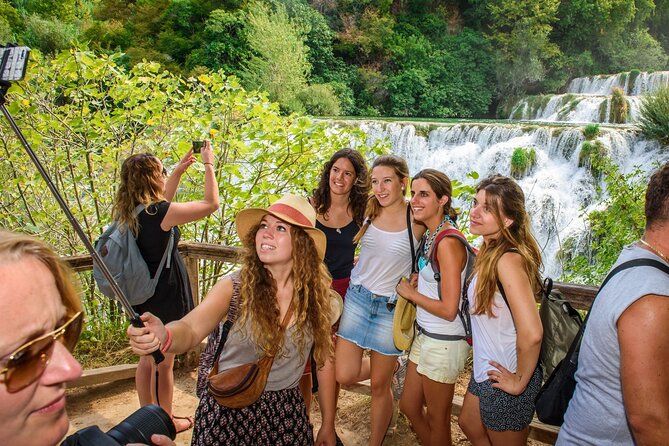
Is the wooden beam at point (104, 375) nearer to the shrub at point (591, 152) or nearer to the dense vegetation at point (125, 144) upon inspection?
the dense vegetation at point (125, 144)

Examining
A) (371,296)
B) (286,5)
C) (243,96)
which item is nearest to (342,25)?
(286,5)

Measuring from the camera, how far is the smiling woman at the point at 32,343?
747 millimetres

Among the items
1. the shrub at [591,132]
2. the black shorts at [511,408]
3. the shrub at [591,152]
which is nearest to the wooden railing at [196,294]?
the black shorts at [511,408]

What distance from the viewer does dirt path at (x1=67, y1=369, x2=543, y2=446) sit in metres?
2.85

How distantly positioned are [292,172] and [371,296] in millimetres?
1916

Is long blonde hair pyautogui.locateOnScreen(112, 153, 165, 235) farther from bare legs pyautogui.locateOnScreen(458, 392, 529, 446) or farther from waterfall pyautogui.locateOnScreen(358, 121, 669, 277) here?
waterfall pyautogui.locateOnScreen(358, 121, 669, 277)

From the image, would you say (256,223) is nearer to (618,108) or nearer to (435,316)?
(435,316)

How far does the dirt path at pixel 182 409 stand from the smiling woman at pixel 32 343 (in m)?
2.25

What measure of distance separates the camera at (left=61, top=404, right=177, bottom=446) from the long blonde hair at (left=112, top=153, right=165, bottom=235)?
161 cm

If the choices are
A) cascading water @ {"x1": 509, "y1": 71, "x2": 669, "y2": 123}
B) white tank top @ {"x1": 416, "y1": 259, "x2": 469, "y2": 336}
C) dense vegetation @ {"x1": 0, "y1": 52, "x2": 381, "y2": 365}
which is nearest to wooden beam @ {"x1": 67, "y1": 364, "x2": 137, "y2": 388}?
dense vegetation @ {"x1": 0, "y1": 52, "x2": 381, "y2": 365}

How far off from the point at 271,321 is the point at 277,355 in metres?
0.13

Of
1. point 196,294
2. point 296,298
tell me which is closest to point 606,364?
point 296,298

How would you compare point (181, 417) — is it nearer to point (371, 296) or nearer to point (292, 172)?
point (371, 296)

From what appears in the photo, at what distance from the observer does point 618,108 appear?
18328mm
